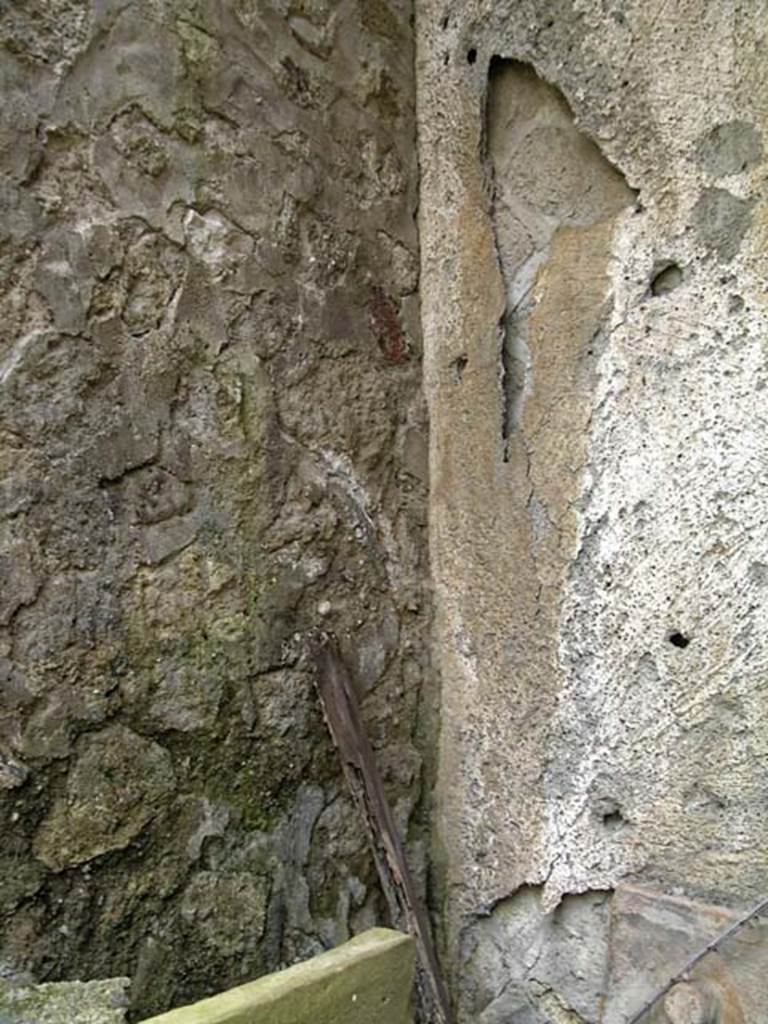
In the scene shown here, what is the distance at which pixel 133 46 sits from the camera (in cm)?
135

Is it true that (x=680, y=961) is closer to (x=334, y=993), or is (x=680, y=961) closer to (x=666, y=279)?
(x=334, y=993)

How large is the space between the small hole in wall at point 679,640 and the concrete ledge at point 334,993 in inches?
22.2

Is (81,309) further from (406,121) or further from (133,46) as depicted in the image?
(406,121)

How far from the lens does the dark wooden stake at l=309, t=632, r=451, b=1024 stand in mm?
1509

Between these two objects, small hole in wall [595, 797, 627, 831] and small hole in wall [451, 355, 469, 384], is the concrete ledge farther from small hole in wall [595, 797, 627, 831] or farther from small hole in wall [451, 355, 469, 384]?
small hole in wall [451, 355, 469, 384]

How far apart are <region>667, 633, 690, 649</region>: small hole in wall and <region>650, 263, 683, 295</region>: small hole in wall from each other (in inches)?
19.4

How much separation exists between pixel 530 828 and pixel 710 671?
1.31 ft

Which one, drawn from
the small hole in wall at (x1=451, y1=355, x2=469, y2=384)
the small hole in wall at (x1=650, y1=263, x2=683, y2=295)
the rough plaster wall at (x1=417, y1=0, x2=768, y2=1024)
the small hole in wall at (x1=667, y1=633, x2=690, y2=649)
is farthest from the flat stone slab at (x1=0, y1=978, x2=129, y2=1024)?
the small hole in wall at (x1=650, y1=263, x2=683, y2=295)

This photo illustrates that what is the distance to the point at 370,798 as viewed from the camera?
1528 mm

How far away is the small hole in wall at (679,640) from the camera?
4.50 feet

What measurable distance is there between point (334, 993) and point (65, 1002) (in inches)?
13.3

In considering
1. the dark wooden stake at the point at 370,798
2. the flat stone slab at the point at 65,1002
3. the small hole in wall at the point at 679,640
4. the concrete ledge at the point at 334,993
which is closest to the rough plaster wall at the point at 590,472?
the small hole in wall at the point at 679,640

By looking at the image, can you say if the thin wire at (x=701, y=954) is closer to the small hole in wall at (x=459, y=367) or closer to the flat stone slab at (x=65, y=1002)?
the flat stone slab at (x=65, y=1002)

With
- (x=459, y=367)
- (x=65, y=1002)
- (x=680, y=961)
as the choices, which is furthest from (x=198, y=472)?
(x=680, y=961)
